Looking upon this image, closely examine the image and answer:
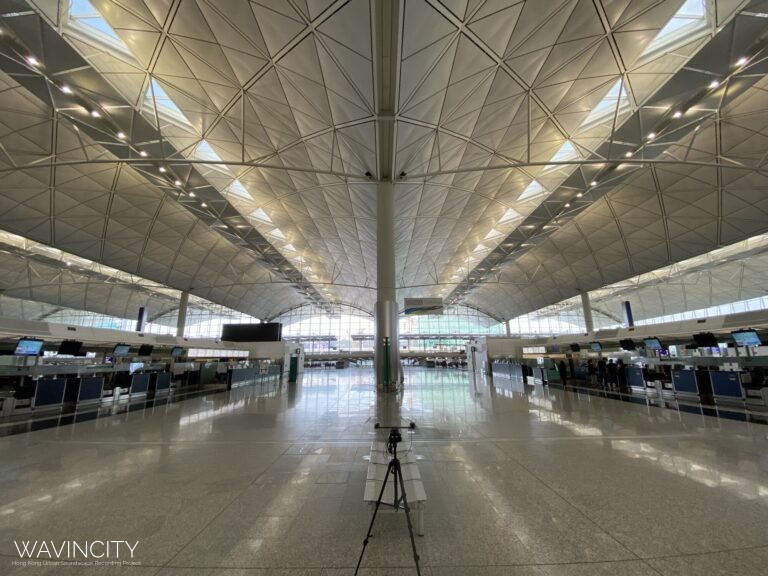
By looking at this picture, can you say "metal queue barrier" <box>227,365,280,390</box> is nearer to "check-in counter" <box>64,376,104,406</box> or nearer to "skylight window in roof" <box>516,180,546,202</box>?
"check-in counter" <box>64,376,104,406</box>

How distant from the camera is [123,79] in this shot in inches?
556

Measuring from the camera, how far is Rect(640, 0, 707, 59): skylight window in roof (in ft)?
38.7

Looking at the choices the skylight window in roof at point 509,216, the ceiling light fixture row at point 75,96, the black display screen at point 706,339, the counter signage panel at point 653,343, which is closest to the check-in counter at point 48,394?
the ceiling light fixture row at point 75,96

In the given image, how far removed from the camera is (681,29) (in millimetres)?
12492

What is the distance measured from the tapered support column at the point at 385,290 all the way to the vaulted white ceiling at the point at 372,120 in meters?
1.67

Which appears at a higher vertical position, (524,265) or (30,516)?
(524,265)

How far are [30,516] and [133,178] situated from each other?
26083 mm

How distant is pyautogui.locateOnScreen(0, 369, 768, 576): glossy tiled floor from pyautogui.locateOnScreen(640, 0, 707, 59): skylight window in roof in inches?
559

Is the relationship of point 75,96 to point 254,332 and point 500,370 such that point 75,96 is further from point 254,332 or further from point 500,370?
point 500,370

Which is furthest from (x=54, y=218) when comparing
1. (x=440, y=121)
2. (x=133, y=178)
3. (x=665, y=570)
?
(x=665, y=570)

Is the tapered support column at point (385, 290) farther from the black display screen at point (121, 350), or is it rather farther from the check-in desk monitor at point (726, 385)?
the black display screen at point (121, 350)

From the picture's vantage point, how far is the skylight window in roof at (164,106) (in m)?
15.7

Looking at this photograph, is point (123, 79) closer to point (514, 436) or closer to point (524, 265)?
point (514, 436)

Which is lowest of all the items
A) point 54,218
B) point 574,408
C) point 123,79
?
point 574,408
